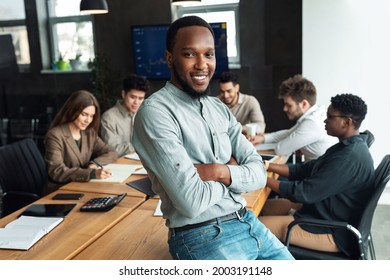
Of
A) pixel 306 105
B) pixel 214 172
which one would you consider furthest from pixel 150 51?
pixel 214 172

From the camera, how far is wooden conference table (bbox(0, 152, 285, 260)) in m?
1.33

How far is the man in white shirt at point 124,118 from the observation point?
10.0ft

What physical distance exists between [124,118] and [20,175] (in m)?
0.92

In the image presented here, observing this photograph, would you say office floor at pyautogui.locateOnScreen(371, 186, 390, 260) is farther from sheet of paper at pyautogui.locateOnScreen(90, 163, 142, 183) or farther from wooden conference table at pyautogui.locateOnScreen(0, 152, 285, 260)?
sheet of paper at pyautogui.locateOnScreen(90, 163, 142, 183)

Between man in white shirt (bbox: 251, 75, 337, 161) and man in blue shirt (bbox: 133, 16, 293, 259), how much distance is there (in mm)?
1477

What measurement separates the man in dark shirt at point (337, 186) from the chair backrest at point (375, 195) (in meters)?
0.04

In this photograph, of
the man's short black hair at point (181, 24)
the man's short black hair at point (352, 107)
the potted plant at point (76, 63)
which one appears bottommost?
the man's short black hair at point (352, 107)

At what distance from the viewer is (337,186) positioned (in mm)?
1854

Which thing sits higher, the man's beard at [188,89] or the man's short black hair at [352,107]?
the man's beard at [188,89]

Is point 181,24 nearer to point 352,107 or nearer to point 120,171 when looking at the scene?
point 352,107

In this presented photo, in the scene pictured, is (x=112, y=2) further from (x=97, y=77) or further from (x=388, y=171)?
(x=388, y=171)

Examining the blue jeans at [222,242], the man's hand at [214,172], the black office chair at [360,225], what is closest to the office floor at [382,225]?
the black office chair at [360,225]

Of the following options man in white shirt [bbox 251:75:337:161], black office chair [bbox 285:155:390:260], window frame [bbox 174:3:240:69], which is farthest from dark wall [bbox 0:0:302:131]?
black office chair [bbox 285:155:390:260]

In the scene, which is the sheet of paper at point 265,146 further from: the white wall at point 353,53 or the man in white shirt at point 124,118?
the man in white shirt at point 124,118
